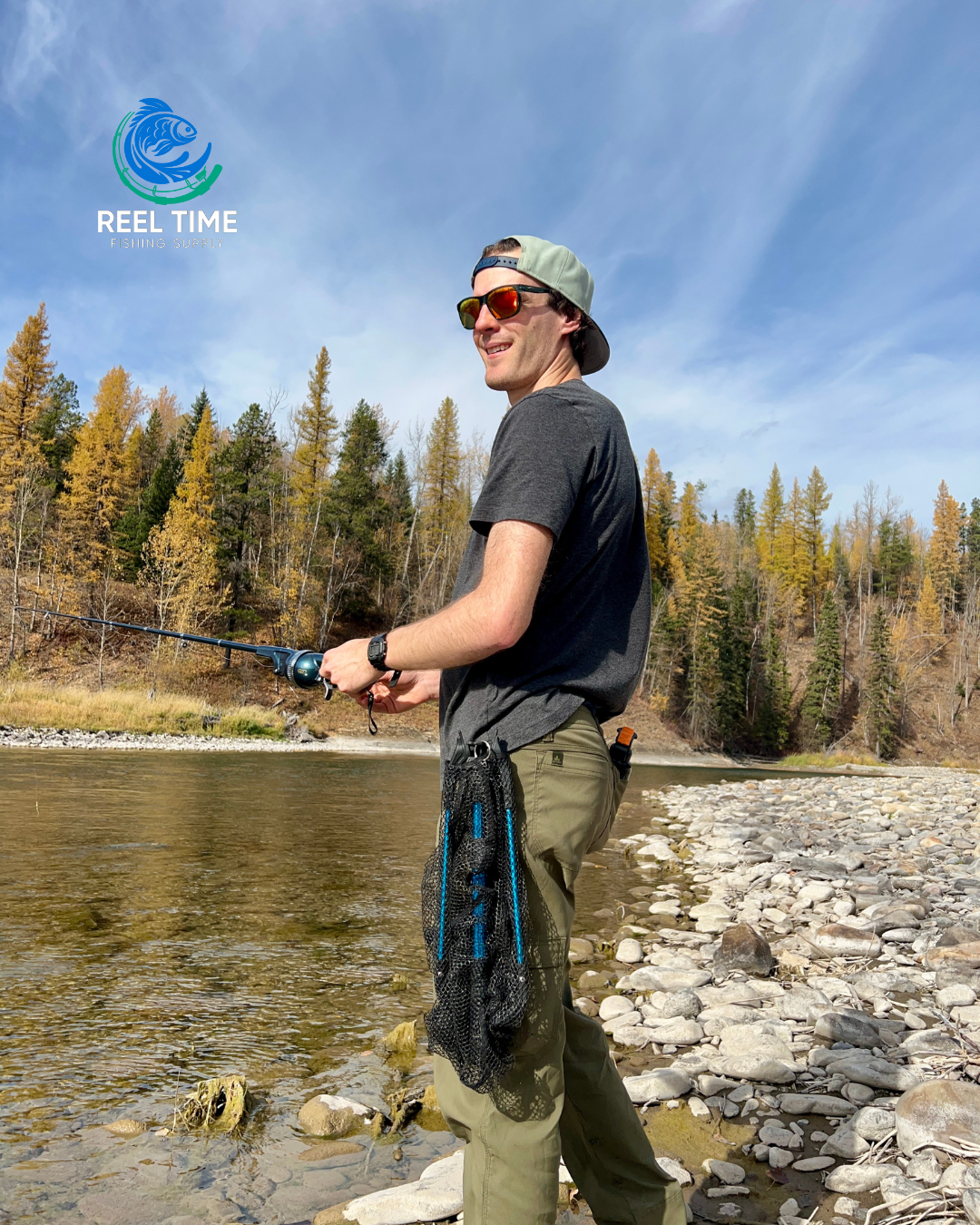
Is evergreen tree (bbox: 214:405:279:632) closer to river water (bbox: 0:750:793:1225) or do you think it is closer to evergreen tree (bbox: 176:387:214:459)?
evergreen tree (bbox: 176:387:214:459)

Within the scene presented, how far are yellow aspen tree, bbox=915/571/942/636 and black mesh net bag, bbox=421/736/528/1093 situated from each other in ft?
283

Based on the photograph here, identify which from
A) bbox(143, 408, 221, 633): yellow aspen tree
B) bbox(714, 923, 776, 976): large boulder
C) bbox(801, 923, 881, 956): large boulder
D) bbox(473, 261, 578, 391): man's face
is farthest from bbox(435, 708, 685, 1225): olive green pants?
bbox(143, 408, 221, 633): yellow aspen tree

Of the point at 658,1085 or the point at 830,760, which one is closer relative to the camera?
the point at 658,1085

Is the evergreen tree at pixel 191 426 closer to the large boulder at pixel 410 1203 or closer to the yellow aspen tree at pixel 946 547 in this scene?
the large boulder at pixel 410 1203

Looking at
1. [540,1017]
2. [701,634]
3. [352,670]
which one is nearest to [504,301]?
[352,670]

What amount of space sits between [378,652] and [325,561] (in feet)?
138

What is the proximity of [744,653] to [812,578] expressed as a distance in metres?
29.5

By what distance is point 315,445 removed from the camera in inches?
1736

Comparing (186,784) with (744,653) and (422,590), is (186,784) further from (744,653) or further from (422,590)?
(744,653)

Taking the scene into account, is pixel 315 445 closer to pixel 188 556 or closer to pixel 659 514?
pixel 188 556

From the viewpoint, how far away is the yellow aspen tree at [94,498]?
134 ft

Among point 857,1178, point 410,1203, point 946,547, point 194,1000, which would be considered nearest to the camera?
point 410,1203

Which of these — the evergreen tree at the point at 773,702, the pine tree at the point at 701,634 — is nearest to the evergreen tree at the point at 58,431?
the pine tree at the point at 701,634

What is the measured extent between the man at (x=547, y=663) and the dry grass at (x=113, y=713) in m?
23.8
